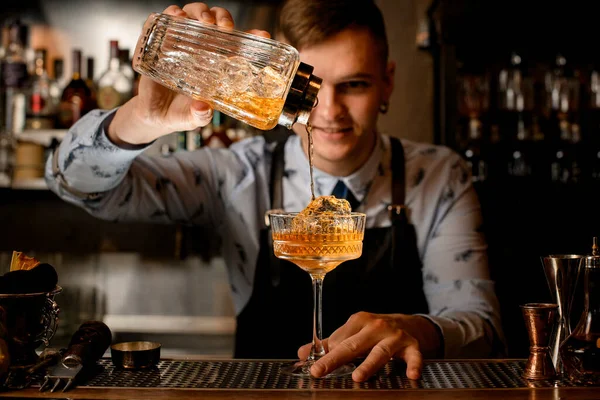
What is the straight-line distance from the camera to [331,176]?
195 centimetres

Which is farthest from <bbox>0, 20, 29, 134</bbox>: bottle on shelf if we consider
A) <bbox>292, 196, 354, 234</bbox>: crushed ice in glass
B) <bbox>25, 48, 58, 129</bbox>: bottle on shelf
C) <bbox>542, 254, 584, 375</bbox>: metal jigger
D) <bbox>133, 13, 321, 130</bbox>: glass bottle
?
<bbox>542, 254, 584, 375</bbox>: metal jigger

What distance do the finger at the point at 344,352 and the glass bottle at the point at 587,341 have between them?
308 mm

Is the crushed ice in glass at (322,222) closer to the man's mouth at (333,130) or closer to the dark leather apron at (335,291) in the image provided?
the man's mouth at (333,130)

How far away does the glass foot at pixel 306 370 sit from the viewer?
1086 mm

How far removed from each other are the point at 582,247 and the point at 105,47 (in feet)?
7.11

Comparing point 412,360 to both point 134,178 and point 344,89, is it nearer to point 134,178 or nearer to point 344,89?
point 344,89

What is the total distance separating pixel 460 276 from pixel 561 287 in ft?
2.30

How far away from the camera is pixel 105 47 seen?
2.96 meters

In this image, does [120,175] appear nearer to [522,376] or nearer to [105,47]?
[522,376]

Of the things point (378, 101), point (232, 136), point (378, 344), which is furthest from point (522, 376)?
point (232, 136)

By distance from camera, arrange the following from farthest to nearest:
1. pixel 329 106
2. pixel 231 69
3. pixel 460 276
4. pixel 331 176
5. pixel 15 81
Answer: pixel 15 81
pixel 331 176
pixel 460 276
pixel 329 106
pixel 231 69

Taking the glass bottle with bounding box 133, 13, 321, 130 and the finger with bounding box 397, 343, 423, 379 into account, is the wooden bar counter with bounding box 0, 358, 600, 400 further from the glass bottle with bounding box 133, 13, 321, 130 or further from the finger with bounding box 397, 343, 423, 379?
the glass bottle with bounding box 133, 13, 321, 130

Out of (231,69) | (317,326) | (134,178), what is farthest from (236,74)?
Result: (134,178)

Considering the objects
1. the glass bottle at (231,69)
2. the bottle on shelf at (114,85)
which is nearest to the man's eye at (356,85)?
the glass bottle at (231,69)
